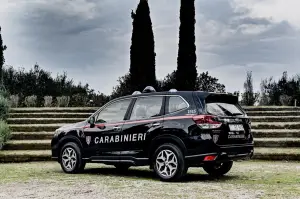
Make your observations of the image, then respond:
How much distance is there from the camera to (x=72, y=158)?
12.0 metres

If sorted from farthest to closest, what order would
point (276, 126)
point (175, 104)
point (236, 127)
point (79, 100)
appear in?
point (79, 100)
point (276, 126)
point (175, 104)
point (236, 127)

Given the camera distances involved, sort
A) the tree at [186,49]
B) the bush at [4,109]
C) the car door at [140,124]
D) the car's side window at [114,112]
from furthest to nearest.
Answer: the tree at [186,49] < the bush at [4,109] < the car's side window at [114,112] < the car door at [140,124]

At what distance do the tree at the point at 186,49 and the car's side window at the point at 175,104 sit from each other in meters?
17.5

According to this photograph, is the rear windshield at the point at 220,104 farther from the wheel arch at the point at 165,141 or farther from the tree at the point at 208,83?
the tree at the point at 208,83

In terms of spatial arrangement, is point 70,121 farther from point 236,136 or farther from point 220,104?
point 236,136

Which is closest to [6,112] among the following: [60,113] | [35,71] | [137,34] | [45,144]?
[60,113]

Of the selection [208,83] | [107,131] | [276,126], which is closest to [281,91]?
[208,83]

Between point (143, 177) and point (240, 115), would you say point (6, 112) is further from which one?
point (240, 115)

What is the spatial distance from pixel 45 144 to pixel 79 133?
5.41 metres

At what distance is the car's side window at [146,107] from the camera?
426 inches

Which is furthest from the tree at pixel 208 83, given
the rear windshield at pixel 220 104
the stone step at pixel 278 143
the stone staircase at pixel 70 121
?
the rear windshield at pixel 220 104

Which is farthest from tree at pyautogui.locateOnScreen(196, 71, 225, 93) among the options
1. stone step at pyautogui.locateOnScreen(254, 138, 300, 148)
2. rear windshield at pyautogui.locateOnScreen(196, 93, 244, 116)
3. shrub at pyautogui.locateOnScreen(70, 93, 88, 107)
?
rear windshield at pyautogui.locateOnScreen(196, 93, 244, 116)

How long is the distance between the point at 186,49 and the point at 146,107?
17802 millimetres

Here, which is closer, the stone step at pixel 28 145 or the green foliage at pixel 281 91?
the stone step at pixel 28 145
